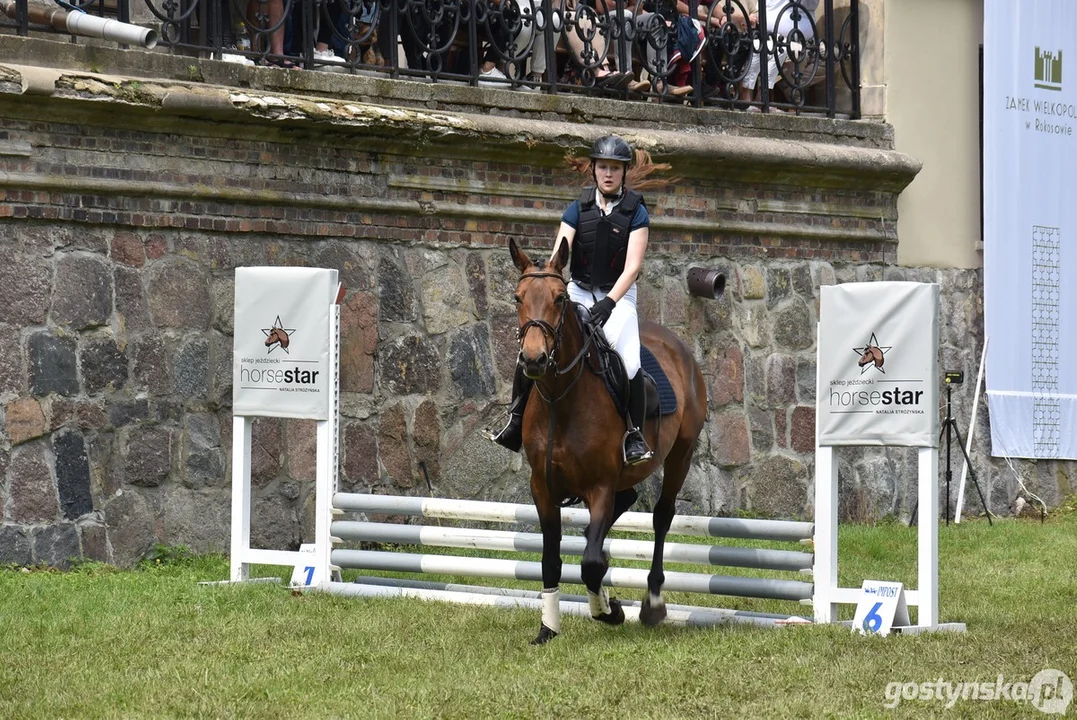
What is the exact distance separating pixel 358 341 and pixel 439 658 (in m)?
4.92

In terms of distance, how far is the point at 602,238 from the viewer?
9.20 m

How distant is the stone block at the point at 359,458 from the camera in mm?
12422

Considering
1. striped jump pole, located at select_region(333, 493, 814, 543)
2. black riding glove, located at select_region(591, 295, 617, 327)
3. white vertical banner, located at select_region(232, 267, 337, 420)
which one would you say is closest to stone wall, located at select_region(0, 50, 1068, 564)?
white vertical banner, located at select_region(232, 267, 337, 420)

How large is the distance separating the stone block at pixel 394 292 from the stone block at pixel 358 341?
99mm

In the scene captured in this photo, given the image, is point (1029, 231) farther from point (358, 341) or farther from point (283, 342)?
point (283, 342)

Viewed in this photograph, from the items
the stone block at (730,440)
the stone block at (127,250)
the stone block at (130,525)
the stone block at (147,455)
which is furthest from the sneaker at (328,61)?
the stone block at (730,440)

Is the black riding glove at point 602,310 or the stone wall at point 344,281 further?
the stone wall at point 344,281

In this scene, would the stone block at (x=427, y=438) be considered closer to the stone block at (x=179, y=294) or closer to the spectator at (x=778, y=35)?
the stone block at (x=179, y=294)

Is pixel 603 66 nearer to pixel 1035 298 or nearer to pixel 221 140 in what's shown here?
pixel 221 140

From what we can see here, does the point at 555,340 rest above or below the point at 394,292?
below

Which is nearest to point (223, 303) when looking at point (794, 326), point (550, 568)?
point (550, 568)

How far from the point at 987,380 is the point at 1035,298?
99 centimetres

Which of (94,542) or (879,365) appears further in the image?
(94,542)

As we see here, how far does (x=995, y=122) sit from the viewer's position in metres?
15.6
